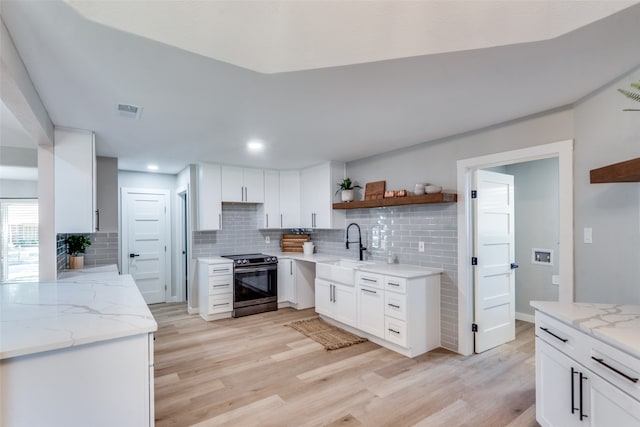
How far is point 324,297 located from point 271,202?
194 cm

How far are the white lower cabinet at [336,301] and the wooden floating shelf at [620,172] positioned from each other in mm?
2642

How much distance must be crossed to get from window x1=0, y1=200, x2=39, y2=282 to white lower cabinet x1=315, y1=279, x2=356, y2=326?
358 centimetres

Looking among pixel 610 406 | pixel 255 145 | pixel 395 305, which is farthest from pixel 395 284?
pixel 255 145

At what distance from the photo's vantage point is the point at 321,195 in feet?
16.4

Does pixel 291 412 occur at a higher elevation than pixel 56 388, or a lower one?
lower

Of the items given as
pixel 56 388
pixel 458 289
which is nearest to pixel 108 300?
pixel 56 388

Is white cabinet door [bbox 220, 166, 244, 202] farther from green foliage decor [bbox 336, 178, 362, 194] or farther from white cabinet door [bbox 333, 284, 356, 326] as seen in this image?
white cabinet door [bbox 333, 284, 356, 326]

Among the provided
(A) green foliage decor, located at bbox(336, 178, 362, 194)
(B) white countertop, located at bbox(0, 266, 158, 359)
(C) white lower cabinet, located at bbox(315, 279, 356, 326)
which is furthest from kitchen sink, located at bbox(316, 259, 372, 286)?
(B) white countertop, located at bbox(0, 266, 158, 359)

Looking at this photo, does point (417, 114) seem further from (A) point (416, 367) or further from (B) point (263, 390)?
(B) point (263, 390)

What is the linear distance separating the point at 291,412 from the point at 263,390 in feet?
1.36

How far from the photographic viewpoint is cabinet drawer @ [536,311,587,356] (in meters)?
1.67

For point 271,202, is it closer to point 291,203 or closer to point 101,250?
point 291,203

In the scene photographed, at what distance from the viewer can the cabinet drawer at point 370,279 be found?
11.6 ft

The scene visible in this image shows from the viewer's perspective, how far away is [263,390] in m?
2.69
